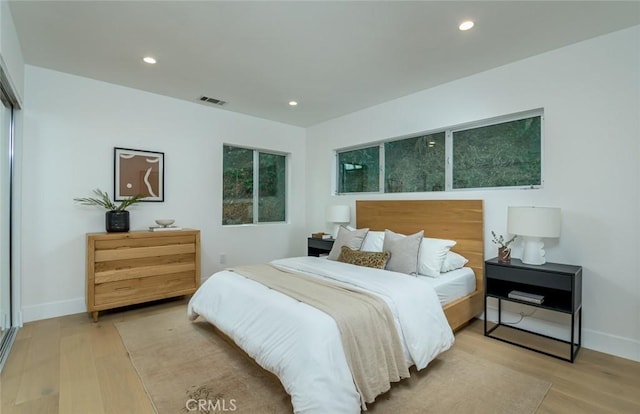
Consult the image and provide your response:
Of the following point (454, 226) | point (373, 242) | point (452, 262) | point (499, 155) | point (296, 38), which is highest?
point (296, 38)

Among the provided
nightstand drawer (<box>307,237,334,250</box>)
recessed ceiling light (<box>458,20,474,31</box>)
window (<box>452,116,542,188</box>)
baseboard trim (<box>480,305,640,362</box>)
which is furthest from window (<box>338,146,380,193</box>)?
baseboard trim (<box>480,305,640,362</box>)

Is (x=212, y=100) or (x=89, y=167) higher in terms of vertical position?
(x=212, y=100)

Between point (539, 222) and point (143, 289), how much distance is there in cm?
398

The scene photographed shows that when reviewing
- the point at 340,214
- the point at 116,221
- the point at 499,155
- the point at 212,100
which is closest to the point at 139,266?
the point at 116,221

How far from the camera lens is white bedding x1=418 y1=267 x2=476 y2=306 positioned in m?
2.73

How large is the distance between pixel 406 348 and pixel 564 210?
6.52ft

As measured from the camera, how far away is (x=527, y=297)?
2.61 metres

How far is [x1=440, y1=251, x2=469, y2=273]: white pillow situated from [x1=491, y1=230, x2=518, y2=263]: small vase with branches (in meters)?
0.37

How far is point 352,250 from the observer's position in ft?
→ 11.1

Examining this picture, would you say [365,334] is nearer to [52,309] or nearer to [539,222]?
[539,222]

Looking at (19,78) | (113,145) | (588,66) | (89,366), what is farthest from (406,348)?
(19,78)

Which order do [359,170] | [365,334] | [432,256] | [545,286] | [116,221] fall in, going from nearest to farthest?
[365,334]
[545,286]
[432,256]
[116,221]
[359,170]

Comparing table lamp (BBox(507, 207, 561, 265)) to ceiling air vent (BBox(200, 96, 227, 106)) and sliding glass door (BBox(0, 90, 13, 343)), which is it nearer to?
ceiling air vent (BBox(200, 96, 227, 106))

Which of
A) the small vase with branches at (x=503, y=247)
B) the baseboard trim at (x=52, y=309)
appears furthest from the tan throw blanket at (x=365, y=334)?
the baseboard trim at (x=52, y=309)
